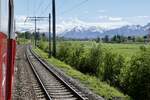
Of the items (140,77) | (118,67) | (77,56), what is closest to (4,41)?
(140,77)

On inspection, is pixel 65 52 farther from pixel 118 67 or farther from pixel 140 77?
pixel 140 77

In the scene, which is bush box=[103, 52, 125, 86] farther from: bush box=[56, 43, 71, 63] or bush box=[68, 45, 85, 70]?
bush box=[56, 43, 71, 63]

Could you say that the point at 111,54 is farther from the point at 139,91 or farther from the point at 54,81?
the point at 139,91

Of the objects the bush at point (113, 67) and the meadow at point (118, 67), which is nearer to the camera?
the meadow at point (118, 67)

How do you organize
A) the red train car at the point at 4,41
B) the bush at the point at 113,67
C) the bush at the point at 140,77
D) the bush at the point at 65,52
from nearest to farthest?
the red train car at the point at 4,41
the bush at the point at 140,77
the bush at the point at 113,67
the bush at the point at 65,52

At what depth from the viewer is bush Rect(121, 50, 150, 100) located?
1881 centimetres

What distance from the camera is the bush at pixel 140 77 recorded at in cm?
1881

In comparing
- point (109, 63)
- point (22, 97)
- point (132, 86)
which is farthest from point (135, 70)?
point (109, 63)

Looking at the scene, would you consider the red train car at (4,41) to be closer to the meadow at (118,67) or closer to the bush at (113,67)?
the meadow at (118,67)

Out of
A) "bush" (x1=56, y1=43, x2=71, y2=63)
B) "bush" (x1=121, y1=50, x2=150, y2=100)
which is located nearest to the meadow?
"bush" (x1=121, y1=50, x2=150, y2=100)

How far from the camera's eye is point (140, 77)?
1936 cm

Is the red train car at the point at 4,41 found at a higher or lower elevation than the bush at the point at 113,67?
higher

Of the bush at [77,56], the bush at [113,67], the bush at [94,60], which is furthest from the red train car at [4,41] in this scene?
the bush at [77,56]

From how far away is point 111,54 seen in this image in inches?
1169
